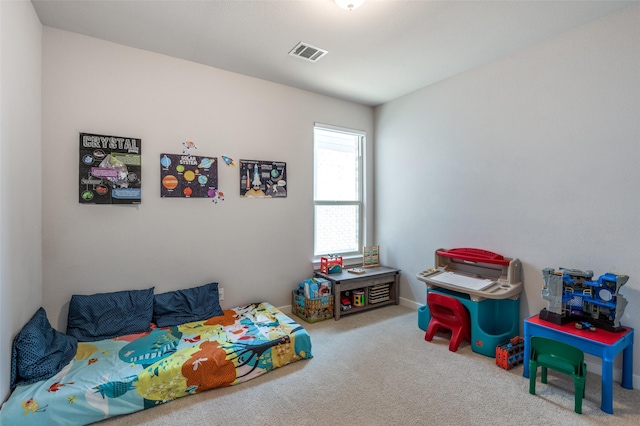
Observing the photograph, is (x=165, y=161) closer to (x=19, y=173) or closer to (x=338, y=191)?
(x=19, y=173)

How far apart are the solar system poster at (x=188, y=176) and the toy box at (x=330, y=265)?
1476 mm

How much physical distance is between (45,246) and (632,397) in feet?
14.5

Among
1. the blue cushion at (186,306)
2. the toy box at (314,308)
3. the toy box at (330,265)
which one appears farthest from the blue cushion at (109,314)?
the toy box at (330,265)

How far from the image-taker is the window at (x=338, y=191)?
→ 387cm

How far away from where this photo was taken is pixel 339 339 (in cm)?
292

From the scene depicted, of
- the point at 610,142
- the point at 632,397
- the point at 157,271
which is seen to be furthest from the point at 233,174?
the point at 632,397

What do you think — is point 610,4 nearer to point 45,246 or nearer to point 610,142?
point 610,142

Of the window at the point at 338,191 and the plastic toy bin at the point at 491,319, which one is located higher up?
the window at the point at 338,191

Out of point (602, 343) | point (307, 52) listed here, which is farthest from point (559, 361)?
point (307, 52)

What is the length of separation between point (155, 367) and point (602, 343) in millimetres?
2908

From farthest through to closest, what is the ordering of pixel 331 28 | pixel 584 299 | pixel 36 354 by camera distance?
pixel 331 28
pixel 584 299
pixel 36 354

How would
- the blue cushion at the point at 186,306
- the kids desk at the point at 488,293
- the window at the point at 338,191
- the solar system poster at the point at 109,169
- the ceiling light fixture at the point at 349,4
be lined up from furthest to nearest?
the window at the point at 338,191, the blue cushion at the point at 186,306, the kids desk at the point at 488,293, the solar system poster at the point at 109,169, the ceiling light fixture at the point at 349,4

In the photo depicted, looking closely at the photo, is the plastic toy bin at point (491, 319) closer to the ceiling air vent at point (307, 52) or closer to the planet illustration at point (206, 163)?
the ceiling air vent at point (307, 52)

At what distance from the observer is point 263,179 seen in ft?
11.1
